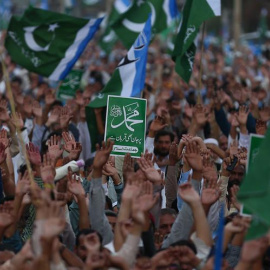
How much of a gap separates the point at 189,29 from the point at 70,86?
3.52 metres

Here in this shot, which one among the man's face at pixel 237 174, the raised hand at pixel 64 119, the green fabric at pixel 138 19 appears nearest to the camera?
the man's face at pixel 237 174

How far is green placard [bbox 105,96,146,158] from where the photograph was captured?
25.2 ft

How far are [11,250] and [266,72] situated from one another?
12.3m

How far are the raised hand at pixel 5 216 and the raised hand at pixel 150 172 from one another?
1.06 metres

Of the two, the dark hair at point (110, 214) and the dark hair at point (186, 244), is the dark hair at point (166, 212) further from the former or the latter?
the dark hair at point (186, 244)

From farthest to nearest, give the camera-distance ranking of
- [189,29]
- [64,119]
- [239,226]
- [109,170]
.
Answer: [189,29], [64,119], [109,170], [239,226]

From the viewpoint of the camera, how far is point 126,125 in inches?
306

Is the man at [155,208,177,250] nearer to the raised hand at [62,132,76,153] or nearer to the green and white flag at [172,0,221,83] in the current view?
the raised hand at [62,132,76,153]

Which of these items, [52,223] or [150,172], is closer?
→ [52,223]

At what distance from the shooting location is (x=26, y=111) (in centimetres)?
1112

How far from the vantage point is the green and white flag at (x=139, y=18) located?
12.1 metres

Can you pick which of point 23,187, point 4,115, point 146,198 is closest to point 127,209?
point 146,198

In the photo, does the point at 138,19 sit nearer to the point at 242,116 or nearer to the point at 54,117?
the point at 54,117

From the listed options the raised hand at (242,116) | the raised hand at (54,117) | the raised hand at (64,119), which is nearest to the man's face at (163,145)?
the raised hand at (242,116)
